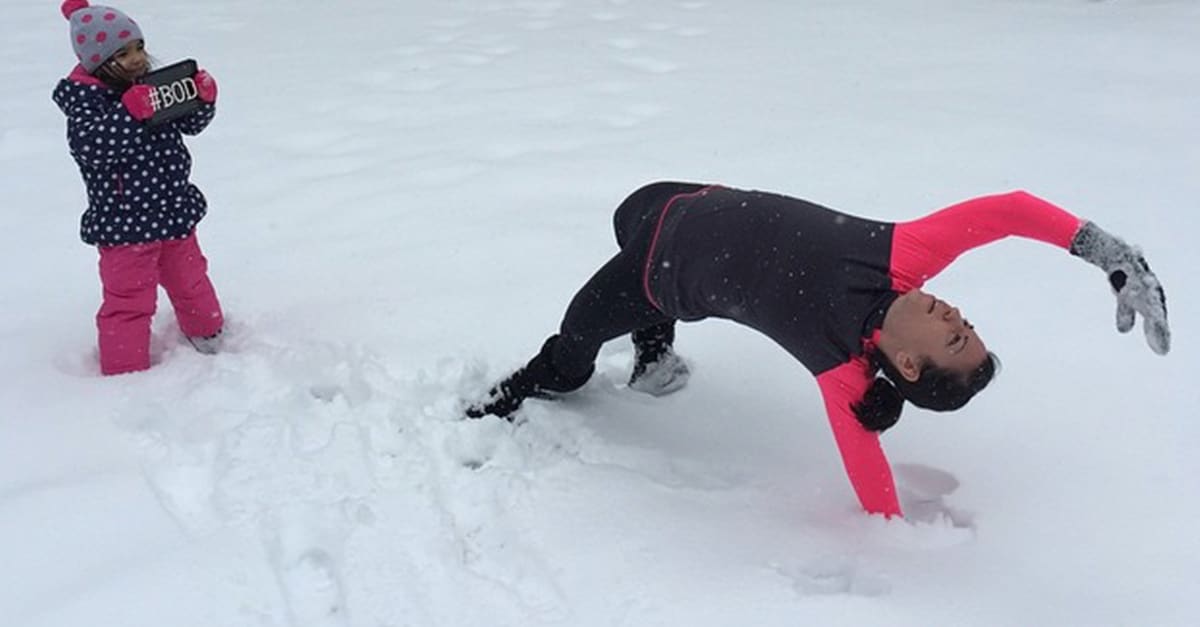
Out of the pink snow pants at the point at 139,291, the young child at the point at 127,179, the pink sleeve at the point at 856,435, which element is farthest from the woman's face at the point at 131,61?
the pink sleeve at the point at 856,435

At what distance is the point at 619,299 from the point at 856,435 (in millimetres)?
731

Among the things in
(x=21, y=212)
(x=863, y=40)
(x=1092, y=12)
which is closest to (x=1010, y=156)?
(x=863, y=40)

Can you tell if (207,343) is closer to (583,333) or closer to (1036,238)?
(583,333)

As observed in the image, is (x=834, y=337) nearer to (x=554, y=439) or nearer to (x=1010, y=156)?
(x=554, y=439)

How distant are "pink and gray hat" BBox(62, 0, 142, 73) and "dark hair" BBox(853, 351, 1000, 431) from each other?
2.12 metres

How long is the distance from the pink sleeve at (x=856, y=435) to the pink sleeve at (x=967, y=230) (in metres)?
0.22

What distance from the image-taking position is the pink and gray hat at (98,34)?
2.74 meters

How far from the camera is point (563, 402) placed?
9.73 ft

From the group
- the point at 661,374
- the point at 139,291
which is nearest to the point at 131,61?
the point at 139,291

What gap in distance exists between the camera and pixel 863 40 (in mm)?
6320

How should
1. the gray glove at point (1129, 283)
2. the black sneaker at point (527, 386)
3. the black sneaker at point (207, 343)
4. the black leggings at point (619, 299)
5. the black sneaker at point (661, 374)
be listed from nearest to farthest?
the gray glove at point (1129, 283), the black leggings at point (619, 299), the black sneaker at point (527, 386), the black sneaker at point (661, 374), the black sneaker at point (207, 343)

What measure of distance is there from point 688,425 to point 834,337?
2.40 ft

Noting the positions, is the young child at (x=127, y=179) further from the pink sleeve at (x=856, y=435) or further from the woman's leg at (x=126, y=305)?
the pink sleeve at (x=856, y=435)

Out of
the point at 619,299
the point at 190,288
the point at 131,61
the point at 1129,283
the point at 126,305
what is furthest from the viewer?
the point at 190,288
